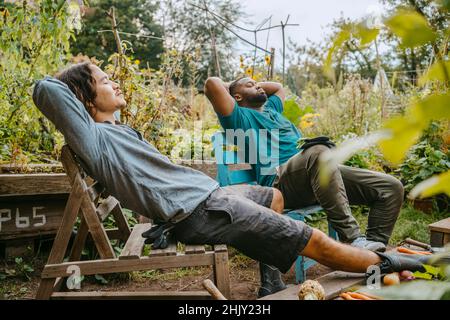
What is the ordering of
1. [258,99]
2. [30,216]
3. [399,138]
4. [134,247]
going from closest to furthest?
[399,138]
[134,247]
[30,216]
[258,99]

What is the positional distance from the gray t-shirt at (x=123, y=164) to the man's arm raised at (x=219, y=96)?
0.85 m

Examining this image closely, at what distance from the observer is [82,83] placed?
2.12m

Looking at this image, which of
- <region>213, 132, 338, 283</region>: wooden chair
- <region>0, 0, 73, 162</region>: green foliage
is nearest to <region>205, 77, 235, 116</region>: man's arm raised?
<region>213, 132, 338, 283</region>: wooden chair

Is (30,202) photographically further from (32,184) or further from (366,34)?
(366,34)

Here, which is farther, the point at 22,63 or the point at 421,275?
the point at 22,63

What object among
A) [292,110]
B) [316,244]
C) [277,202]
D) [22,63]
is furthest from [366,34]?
[292,110]

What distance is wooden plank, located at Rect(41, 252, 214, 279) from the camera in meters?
1.77

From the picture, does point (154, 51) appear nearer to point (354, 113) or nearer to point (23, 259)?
point (354, 113)

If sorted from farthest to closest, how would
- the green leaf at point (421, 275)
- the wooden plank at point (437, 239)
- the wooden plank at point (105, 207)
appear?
the wooden plank at point (437, 239) → the wooden plank at point (105, 207) → the green leaf at point (421, 275)

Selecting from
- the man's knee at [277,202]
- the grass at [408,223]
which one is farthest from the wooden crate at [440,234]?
the man's knee at [277,202]

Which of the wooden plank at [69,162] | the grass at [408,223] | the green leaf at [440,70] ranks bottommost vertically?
the grass at [408,223]

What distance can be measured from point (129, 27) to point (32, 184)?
50.9 feet

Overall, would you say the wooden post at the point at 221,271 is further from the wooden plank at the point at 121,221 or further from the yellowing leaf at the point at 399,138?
the yellowing leaf at the point at 399,138

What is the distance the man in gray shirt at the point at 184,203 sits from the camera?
1.78 metres
